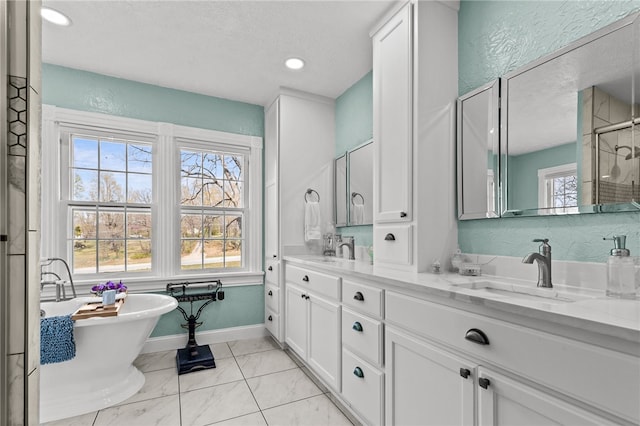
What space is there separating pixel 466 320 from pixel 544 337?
0.28 m

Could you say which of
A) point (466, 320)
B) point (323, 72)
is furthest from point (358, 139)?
point (466, 320)

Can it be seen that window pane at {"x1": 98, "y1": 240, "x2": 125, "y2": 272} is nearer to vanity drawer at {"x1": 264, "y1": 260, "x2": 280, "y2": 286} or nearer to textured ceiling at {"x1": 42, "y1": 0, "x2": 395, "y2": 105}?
vanity drawer at {"x1": 264, "y1": 260, "x2": 280, "y2": 286}

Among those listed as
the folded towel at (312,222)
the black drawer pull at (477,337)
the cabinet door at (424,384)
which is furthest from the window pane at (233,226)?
the black drawer pull at (477,337)

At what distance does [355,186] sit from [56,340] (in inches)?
97.3

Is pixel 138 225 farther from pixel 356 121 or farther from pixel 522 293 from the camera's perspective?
pixel 522 293

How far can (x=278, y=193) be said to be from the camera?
3221 mm

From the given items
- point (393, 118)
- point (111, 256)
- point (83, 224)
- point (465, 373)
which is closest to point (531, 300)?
point (465, 373)

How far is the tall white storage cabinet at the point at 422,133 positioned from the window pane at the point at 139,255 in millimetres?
2441

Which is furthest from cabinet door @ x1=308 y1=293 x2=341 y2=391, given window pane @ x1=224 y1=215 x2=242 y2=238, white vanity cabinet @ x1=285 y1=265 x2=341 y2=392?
window pane @ x1=224 y1=215 x2=242 y2=238

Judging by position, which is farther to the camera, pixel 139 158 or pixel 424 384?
pixel 139 158

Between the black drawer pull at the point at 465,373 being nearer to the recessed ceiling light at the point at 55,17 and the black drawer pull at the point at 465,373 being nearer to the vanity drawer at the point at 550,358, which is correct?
the vanity drawer at the point at 550,358

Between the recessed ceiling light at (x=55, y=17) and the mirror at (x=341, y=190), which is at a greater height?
the recessed ceiling light at (x=55, y=17)

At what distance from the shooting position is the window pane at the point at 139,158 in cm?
318

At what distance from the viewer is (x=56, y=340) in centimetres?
201
